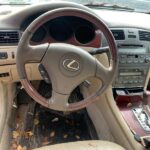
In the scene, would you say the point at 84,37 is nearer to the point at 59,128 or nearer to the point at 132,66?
the point at 132,66

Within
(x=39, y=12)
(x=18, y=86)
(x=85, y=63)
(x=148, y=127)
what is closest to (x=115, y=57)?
(x=85, y=63)

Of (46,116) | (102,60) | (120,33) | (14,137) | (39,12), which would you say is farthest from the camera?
(46,116)

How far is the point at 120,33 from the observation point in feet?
7.60

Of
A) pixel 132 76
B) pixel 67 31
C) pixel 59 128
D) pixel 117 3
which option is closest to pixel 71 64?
pixel 67 31

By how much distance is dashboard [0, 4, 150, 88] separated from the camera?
2.04 metres

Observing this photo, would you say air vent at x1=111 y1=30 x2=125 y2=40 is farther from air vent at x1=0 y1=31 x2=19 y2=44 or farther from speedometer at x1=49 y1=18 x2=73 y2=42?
air vent at x1=0 y1=31 x2=19 y2=44

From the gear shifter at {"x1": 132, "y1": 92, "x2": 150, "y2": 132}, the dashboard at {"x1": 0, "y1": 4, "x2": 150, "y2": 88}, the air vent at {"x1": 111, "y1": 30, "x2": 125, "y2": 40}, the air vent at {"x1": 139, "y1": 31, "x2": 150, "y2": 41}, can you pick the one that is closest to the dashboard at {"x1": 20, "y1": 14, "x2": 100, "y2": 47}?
the dashboard at {"x1": 0, "y1": 4, "x2": 150, "y2": 88}

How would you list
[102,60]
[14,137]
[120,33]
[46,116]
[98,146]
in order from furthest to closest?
[46,116], [14,137], [120,33], [102,60], [98,146]

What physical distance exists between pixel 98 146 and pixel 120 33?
0.83m

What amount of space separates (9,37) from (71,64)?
46 centimetres

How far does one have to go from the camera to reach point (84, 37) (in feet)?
7.06

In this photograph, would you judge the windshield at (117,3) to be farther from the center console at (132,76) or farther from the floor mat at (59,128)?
the floor mat at (59,128)

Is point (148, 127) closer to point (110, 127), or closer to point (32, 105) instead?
point (110, 127)

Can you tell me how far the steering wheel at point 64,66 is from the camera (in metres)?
1.73
